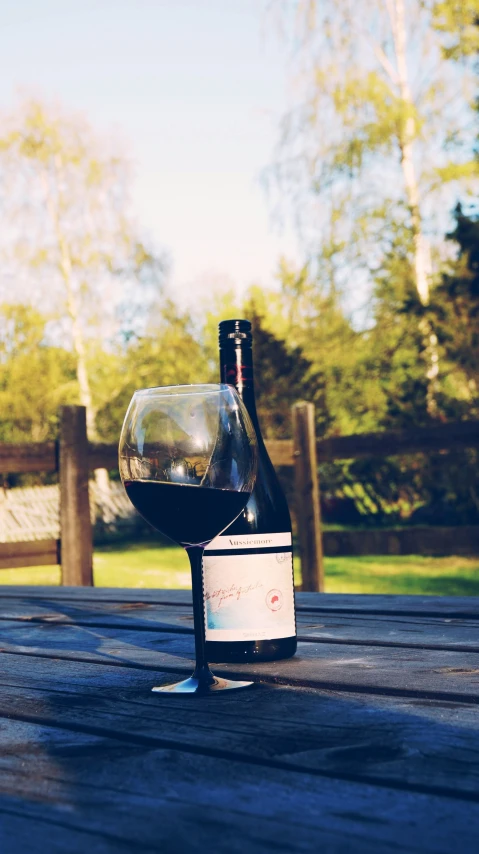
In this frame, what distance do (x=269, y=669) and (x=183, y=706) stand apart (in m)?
0.22

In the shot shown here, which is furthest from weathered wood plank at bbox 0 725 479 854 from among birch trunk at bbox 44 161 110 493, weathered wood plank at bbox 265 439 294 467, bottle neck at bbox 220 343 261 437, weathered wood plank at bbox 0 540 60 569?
birch trunk at bbox 44 161 110 493

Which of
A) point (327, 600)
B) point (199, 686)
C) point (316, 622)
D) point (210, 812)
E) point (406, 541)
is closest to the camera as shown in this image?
point (210, 812)

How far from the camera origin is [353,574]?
8.09m

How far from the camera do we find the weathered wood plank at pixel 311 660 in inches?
38.6

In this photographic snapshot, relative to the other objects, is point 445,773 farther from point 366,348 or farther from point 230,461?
point 366,348

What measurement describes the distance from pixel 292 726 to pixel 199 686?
0.73ft

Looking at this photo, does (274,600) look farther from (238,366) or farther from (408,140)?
(408,140)

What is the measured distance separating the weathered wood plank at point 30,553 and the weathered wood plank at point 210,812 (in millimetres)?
3689

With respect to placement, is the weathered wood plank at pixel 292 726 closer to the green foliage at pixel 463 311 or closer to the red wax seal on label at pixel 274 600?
the red wax seal on label at pixel 274 600

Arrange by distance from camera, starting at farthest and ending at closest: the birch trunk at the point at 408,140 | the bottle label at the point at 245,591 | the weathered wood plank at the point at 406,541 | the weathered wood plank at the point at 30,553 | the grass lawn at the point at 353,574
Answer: the birch trunk at the point at 408,140, the grass lawn at the point at 353,574, the weathered wood plank at the point at 406,541, the weathered wood plank at the point at 30,553, the bottle label at the point at 245,591

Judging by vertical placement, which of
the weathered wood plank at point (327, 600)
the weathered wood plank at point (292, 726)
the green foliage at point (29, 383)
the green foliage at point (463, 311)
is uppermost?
the green foliage at point (29, 383)

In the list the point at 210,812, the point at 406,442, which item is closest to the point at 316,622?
the point at 210,812

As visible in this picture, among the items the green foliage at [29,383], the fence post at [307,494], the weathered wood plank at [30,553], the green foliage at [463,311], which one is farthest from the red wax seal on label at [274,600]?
the green foliage at [29,383]

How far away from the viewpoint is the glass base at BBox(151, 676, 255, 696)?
1.00 metres
